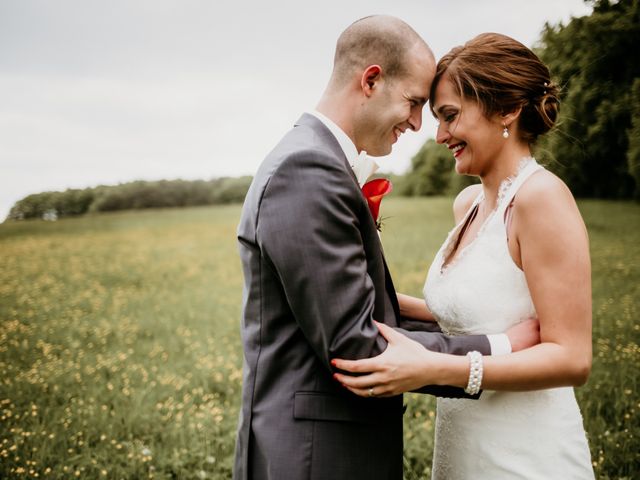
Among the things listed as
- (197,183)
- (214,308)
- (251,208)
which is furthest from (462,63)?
(197,183)

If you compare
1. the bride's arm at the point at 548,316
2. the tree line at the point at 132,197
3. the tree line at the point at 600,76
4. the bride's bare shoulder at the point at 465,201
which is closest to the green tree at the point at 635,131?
the tree line at the point at 600,76

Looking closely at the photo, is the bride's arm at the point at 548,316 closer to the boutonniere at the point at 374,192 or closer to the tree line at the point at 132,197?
the boutonniere at the point at 374,192

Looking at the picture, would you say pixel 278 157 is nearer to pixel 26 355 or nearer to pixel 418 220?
pixel 26 355

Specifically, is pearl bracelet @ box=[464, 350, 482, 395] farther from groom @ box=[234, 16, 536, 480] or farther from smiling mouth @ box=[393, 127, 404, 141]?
smiling mouth @ box=[393, 127, 404, 141]

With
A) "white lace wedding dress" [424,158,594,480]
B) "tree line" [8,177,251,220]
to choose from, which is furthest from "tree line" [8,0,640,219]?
"tree line" [8,177,251,220]

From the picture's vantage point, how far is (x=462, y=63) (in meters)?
2.15

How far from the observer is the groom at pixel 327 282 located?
1.55m

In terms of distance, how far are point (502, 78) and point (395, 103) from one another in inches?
19.6

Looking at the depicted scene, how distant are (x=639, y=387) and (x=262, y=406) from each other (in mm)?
4541

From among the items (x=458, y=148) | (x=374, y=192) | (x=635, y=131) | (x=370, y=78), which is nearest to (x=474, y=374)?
(x=374, y=192)

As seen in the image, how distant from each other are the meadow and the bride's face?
102 inches

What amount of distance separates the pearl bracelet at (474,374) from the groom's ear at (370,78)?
3.73 ft

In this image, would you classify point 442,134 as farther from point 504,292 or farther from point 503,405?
point 503,405

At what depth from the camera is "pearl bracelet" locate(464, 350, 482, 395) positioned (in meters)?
1.69
